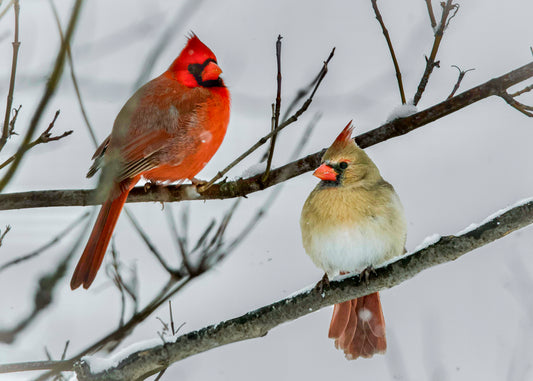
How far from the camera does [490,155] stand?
6461 mm

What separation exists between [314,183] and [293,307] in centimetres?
395

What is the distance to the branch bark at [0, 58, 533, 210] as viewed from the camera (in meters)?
2.94

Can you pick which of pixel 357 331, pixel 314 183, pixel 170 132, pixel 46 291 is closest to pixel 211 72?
pixel 170 132

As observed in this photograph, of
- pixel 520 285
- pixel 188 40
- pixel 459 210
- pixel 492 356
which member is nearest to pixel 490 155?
pixel 459 210

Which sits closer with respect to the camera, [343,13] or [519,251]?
[519,251]

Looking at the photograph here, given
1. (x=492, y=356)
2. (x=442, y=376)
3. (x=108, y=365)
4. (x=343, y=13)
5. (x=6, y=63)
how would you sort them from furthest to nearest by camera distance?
(x=343, y=13) < (x=6, y=63) < (x=492, y=356) < (x=442, y=376) < (x=108, y=365)

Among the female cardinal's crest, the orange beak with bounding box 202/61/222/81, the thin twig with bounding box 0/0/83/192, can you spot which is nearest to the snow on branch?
the female cardinal's crest

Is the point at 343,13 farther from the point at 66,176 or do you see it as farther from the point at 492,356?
the point at 492,356

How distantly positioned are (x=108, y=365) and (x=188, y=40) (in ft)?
6.80

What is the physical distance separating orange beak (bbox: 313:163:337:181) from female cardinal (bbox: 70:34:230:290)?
0.81 meters

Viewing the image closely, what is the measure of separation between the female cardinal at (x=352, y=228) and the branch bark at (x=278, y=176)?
13cm

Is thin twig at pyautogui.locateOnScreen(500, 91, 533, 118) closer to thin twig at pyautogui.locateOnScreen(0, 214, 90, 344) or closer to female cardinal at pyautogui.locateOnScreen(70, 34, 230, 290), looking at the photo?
female cardinal at pyautogui.locateOnScreen(70, 34, 230, 290)

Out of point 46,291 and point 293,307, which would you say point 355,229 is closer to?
point 293,307

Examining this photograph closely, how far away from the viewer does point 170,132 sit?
3.55 meters
